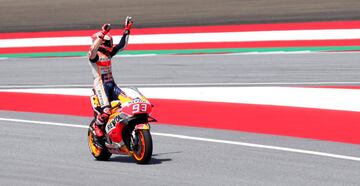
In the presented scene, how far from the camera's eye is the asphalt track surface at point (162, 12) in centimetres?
2239

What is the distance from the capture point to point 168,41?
76.6ft

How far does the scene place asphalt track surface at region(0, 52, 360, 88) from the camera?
61.7 ft

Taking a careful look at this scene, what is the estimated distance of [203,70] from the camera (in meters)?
20.8

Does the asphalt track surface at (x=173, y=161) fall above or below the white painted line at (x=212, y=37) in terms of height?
below

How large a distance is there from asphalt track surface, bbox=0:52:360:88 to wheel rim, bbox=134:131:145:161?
8.59 meters

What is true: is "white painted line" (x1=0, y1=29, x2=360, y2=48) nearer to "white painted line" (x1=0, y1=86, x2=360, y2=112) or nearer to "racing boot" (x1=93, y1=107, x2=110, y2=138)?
"white painted line" (x1=0, y1=86, x2=360, y2=112)

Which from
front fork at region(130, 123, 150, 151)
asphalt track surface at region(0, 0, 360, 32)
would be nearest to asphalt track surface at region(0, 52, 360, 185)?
front fork at region(130, 123, 150, 151)

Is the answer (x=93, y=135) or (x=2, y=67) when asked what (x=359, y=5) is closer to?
(x=2, y=67)

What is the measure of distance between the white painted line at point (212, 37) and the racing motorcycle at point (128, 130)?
12.2 m

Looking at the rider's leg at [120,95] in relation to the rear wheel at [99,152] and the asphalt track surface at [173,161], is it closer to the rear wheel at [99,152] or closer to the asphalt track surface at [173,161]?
the rear wheel at [99,152]

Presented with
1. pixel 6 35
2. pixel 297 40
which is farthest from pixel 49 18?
pixel 297 40

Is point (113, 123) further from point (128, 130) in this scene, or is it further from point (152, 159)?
point (152, 159)

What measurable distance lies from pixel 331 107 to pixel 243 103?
1544 mm

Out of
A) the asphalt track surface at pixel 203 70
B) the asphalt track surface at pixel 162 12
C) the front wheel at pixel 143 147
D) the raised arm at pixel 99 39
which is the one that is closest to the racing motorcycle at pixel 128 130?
the front wheel at pixel 143 147
